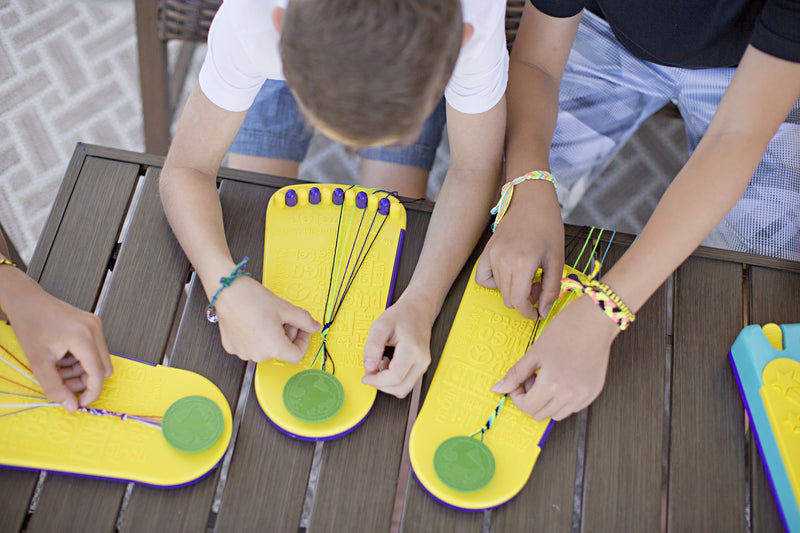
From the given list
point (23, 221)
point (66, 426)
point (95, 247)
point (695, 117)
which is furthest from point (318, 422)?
point (23, 221)

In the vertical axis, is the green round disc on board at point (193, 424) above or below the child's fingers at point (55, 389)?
below

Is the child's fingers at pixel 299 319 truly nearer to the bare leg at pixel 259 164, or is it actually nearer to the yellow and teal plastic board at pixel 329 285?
the yellow and teal plastic board at pixel 329 285

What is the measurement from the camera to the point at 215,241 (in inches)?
29.7

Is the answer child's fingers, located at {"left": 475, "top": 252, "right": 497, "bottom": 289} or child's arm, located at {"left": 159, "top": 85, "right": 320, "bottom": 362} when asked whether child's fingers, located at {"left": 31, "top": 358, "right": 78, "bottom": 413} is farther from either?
child's fingers, located at {"left": 475, "top": 252, "right": 497, "bottom": 289}

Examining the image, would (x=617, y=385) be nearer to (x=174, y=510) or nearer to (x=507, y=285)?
(x=507, y=285)

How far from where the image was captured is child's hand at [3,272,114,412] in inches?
25.8

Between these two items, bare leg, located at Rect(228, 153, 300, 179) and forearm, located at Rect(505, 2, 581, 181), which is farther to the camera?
bare leg, located at Rect(228, 153, 300, 179)

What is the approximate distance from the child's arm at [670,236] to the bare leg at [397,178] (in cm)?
45

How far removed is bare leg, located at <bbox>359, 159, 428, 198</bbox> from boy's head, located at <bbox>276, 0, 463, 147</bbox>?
505mm

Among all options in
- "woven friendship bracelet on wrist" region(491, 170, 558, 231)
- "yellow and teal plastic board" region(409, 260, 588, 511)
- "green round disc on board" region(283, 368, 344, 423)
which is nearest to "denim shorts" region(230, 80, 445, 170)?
Answer: "woven friendship bracelet on wrist" region(491, 170, 558, 231)

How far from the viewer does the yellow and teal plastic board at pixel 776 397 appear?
2.17 ft

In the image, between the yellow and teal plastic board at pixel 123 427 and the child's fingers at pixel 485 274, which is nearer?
the yellow and teal plastic board at pixel 123 427

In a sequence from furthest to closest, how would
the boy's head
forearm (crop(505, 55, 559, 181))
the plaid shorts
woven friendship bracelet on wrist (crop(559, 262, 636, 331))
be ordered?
1. the plaid shorts
2. forearm (crop(505, 55, 559, 181))
3. woven friendship bracelet on wrist (crop(559, 262, 636, 331))
4. the boy's head

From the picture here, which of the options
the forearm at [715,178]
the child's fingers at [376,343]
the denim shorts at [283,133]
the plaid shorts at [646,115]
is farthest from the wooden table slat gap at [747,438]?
the denim shorts at [283,133]
